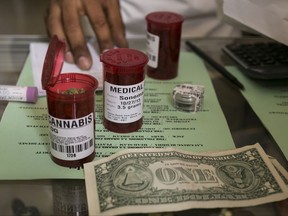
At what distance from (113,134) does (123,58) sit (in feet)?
0.36

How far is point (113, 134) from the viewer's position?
24.4 inches

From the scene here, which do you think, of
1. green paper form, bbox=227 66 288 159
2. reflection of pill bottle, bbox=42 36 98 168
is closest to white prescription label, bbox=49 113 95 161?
reflection of pill bottle, bbox=42 36 98 168

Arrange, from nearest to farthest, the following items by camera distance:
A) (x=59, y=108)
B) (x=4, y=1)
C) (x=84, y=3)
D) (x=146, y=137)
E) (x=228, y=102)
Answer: (x=59, y=108)
(x=146, y=137)
(x=228, y=102)
(x=84, y=3)
(x=4, y=1)

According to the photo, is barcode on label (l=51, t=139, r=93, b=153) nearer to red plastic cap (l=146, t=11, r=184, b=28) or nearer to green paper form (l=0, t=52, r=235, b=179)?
green paper form (l=0, t=52, r=235, b=179)

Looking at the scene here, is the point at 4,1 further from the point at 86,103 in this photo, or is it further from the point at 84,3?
the point at 86,103

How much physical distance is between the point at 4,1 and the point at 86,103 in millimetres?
1819

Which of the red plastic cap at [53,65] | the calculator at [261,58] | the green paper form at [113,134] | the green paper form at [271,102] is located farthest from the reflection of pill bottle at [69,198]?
the calculator at [261,58]

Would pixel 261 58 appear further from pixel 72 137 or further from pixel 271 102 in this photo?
pixel 72 137

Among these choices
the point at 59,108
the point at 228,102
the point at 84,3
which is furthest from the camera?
the point at 84,3

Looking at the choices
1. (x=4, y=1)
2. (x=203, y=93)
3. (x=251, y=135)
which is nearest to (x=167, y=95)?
(x=203, y=93)

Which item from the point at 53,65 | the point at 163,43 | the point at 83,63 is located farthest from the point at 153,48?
the point at 53,65

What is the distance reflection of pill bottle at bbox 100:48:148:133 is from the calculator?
0.24 metres

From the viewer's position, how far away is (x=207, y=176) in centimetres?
52

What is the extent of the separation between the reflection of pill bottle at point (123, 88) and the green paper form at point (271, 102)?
0.20m
